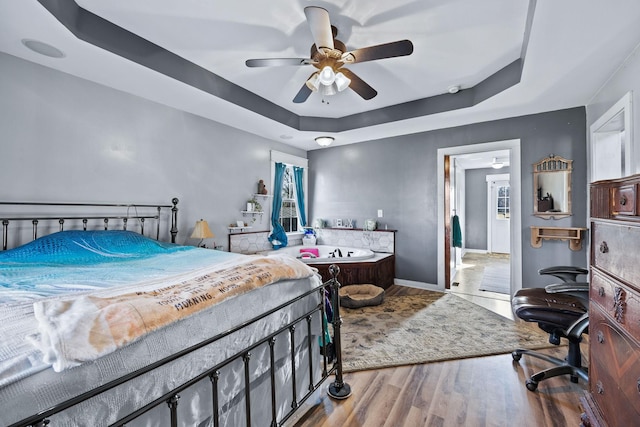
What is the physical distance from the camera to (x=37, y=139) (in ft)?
7.75

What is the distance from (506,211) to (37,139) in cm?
872

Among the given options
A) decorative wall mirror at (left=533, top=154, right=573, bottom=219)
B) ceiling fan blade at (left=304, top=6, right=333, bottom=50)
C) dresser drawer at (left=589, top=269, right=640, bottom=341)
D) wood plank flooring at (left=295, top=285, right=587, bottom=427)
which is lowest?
wood plank flooring at (left=295, top=285, right=587, bottom=427)

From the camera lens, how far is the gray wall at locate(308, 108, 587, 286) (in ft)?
10.8

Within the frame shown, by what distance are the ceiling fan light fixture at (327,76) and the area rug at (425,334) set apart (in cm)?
227

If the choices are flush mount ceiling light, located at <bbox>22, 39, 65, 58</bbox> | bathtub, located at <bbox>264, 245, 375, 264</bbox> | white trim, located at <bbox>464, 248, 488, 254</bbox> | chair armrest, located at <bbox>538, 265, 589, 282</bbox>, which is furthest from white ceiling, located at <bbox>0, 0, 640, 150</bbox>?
white trim, located at <bbox>464, 248, 488, 254</bbox>

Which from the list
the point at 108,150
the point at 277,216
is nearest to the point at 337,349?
the point at 108,150

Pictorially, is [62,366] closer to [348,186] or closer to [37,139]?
[37,139]

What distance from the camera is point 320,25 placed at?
1843 millimetres

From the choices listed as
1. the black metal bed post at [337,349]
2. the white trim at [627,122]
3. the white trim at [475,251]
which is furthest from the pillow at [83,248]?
the white trim at [475,251]

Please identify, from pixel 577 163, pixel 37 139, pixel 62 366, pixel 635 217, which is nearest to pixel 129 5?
pixel 37 139

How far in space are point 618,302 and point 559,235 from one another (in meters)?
2.63

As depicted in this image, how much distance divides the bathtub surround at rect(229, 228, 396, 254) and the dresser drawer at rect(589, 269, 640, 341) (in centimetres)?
321

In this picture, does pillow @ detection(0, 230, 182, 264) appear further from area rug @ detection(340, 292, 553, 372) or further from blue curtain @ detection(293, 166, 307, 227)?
blue curtain @ detection(293, 166, 307, 227)

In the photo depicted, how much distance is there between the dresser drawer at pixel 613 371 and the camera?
1084 millimetres
